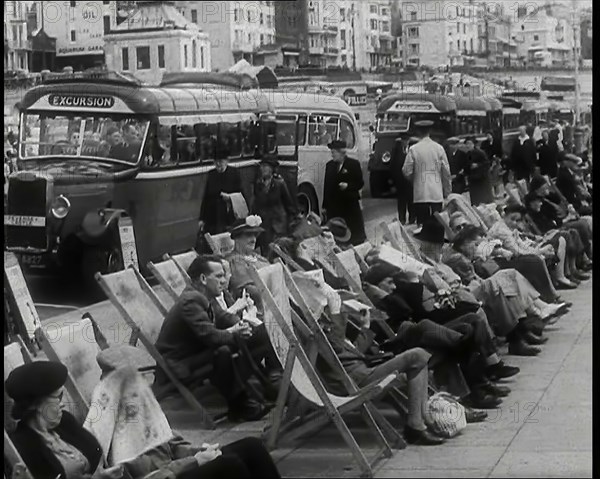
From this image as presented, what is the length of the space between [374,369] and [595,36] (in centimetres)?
126

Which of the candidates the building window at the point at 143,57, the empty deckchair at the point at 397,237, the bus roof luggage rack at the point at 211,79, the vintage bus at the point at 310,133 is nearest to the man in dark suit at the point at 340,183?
the vintage bus at the point at 310,133

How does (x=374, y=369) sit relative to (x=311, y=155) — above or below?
below

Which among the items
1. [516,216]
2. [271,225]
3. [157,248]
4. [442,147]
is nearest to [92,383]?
[157,248]

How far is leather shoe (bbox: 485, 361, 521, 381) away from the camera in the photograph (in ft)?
14.6

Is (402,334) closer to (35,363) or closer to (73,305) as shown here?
(73,305)

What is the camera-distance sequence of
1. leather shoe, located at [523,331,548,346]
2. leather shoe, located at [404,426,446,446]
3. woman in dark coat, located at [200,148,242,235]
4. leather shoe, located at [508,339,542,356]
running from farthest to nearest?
leather shoe, located at [523,331,548,346] → leather shoe, located at [508,339,542,356] → leather shoe, located at [404,426,446,446] → woman in dark coat, located at [200,148,242,235]

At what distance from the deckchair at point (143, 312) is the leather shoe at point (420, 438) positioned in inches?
23.6

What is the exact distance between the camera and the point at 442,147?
14.4 feet

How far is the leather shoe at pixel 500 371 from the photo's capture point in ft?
14.6

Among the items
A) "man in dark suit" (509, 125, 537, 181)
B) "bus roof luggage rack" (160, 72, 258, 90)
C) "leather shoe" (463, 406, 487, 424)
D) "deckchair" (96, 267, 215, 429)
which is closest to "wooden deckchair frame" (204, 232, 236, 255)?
"deckchair" (96, 267, 215, 429)

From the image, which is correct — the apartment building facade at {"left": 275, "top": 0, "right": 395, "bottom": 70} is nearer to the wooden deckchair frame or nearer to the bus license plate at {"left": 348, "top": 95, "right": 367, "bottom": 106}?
the bus license plate at {"left": 348, "top": 95, "right": 367, "bottom": 106}

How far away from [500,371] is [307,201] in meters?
0.98

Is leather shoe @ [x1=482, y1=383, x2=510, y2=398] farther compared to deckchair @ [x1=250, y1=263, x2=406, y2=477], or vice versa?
leather shoe @ [x1=482, y1=383, x2=510, y2=398]

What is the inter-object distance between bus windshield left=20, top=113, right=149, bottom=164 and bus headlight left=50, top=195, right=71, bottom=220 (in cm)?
11
